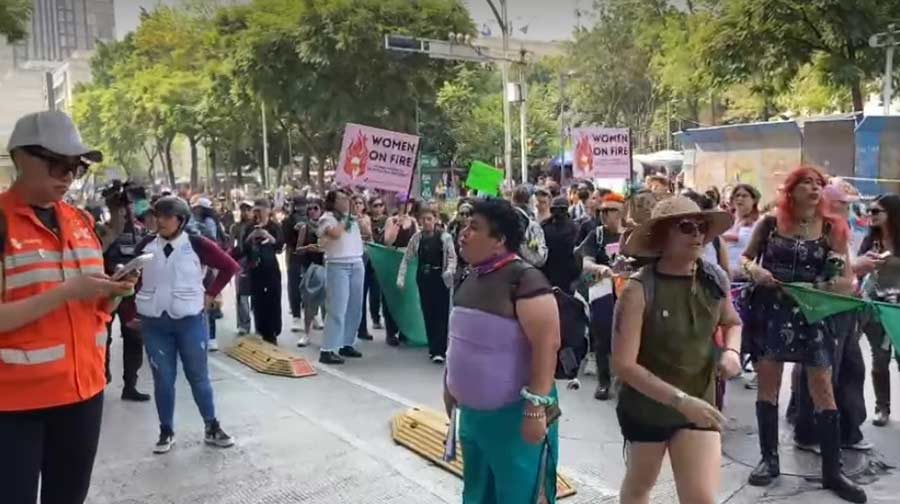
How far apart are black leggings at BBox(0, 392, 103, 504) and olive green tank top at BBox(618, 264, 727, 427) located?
77.6 inches

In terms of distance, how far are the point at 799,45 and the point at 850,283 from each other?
16.3 meters

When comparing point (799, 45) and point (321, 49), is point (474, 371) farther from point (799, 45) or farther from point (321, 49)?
point (321, 49)

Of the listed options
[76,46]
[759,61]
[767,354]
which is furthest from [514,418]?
[76,46]

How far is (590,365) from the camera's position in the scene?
7.84 metres

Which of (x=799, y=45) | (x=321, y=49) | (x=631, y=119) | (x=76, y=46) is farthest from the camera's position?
(x=76, y=46)

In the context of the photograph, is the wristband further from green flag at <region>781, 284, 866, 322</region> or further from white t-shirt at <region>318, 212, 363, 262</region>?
white t-shirt at <region>318, 212, 363, 262</region>

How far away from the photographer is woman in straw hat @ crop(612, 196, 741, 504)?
321cm

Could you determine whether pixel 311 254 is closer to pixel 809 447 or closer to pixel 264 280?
pixel 264 280

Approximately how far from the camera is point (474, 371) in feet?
10.5

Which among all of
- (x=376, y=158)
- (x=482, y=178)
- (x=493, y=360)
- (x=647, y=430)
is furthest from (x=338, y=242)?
(x=647, y=430)

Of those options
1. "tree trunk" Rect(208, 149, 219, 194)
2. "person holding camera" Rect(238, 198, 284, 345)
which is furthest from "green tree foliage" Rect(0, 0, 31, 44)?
"tree trunk" Rect(208, 149, 219, 194)

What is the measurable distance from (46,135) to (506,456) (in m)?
1.93

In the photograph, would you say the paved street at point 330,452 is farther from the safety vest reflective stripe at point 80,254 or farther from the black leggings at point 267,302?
the safety vest reflective stripe at point 80,254

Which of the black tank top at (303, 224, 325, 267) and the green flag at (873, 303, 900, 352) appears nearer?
the green flag at (873, 303, 900, 352)
